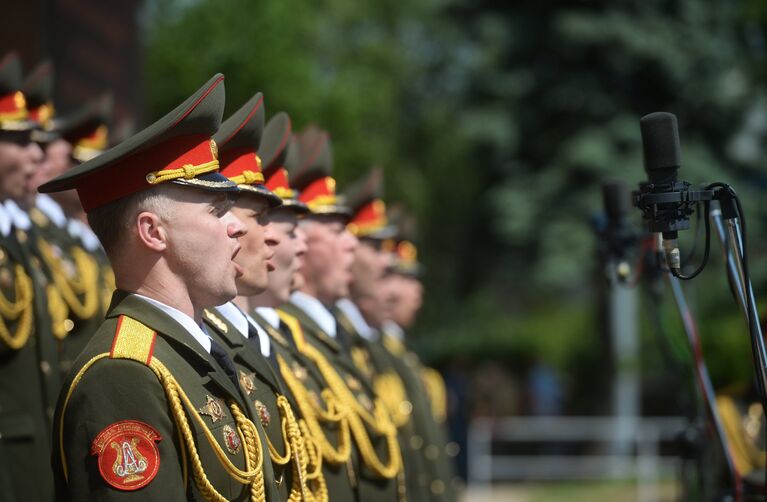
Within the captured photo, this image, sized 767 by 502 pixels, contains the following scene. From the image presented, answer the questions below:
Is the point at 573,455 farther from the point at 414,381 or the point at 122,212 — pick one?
the point at 122,212

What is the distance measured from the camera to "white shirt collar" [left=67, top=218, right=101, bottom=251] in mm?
7051

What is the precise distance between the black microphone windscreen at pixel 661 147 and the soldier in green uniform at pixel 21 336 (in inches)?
98.7

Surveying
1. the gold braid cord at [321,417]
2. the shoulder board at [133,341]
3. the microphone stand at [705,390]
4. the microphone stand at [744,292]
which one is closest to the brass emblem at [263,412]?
the shoulder board at [133,341]

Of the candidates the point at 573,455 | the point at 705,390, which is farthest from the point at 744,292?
the point at 573,455

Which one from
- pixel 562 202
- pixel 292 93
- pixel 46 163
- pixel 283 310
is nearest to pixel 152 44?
pixel 292 93

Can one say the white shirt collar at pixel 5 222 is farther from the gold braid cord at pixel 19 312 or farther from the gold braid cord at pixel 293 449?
the gold braid cord at pixel 293 449

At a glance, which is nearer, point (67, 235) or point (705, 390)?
point (705, 390)

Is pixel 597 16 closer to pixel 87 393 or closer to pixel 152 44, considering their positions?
pixel 152 44

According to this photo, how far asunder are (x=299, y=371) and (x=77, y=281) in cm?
168

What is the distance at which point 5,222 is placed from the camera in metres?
5.46

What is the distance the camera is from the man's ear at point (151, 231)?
3.58 m

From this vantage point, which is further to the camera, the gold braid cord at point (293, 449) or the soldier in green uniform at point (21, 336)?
the soldier in green uniform at point (21, 336)

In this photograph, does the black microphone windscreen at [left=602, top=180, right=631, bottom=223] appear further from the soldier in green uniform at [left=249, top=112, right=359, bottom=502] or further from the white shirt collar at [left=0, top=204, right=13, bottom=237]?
the white shirt collar at [left=0, top=204, right=13, bottom=237]

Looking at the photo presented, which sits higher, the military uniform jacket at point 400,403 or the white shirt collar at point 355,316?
the white shirt collar at point 355,316
